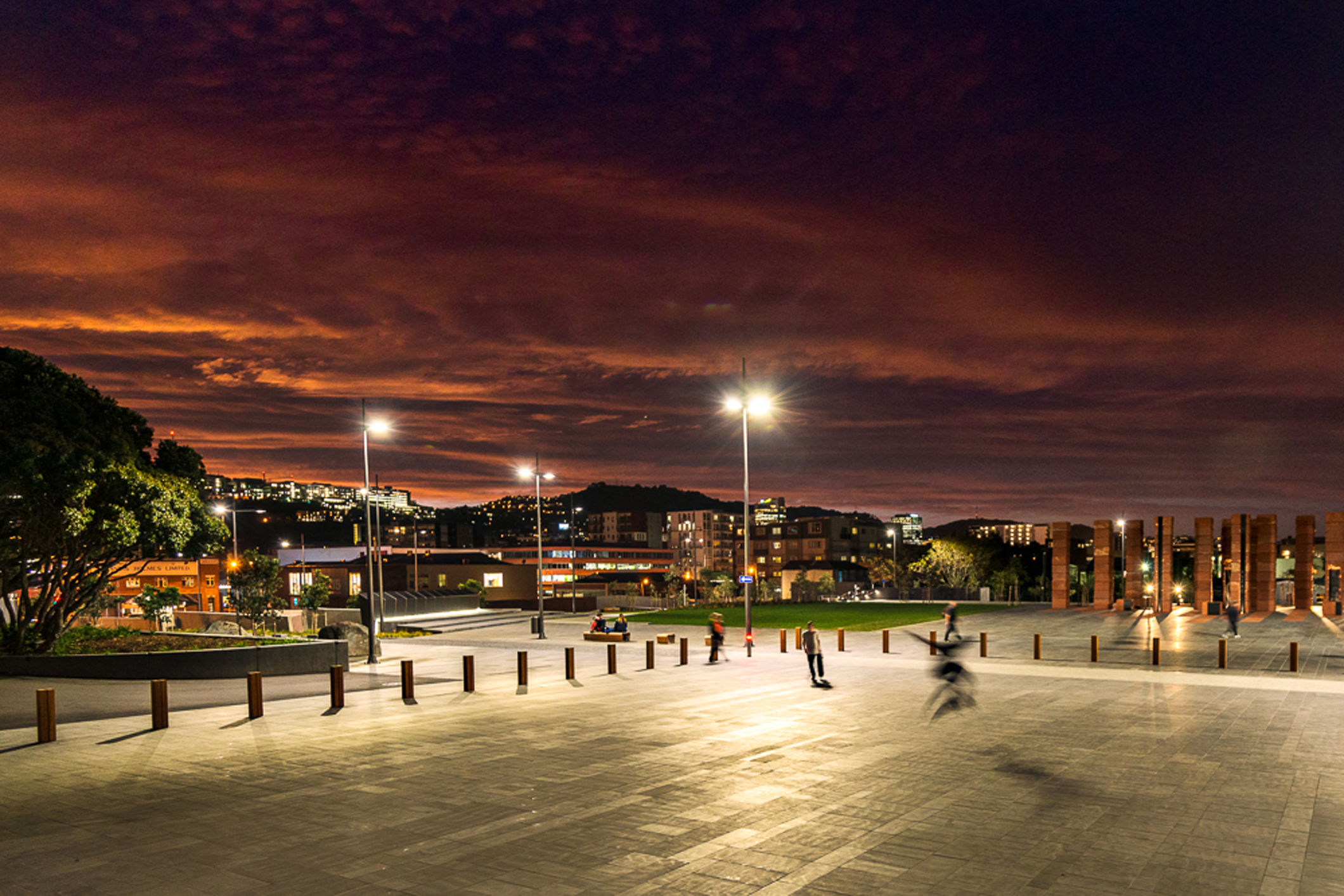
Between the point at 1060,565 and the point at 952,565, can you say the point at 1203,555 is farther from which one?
the point at 952,565

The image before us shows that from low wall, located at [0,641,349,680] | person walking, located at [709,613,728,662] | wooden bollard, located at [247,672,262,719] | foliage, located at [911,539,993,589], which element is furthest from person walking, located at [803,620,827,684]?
foliage, located at [911,539,993,589]

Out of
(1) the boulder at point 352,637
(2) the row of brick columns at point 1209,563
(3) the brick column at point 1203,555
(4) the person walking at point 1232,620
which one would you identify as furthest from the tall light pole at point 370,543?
(3) the brick column at point 1203,555

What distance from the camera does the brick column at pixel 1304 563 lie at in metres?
52.0

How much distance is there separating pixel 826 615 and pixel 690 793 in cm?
3977

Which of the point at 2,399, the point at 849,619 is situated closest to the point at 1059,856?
the point at 2,399

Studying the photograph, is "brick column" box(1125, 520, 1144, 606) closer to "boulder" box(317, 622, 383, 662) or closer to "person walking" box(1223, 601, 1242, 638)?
"person walking" box(1223, 601, 1242, 638)

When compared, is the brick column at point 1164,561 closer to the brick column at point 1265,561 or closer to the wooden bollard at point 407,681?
the brick column at point 1265,561

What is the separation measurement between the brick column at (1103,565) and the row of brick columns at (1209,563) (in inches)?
1.9

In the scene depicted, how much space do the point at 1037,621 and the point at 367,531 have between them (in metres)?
31.8

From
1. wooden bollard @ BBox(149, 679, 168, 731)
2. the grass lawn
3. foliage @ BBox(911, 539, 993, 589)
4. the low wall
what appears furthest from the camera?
foliage @ BBox(911, 539, 993, 589)

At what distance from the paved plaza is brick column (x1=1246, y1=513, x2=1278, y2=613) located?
38659 mm

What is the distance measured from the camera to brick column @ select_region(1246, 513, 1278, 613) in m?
A: 52.5

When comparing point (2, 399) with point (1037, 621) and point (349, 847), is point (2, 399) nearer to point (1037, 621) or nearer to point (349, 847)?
point (349, 847)

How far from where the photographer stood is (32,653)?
2258 cm
